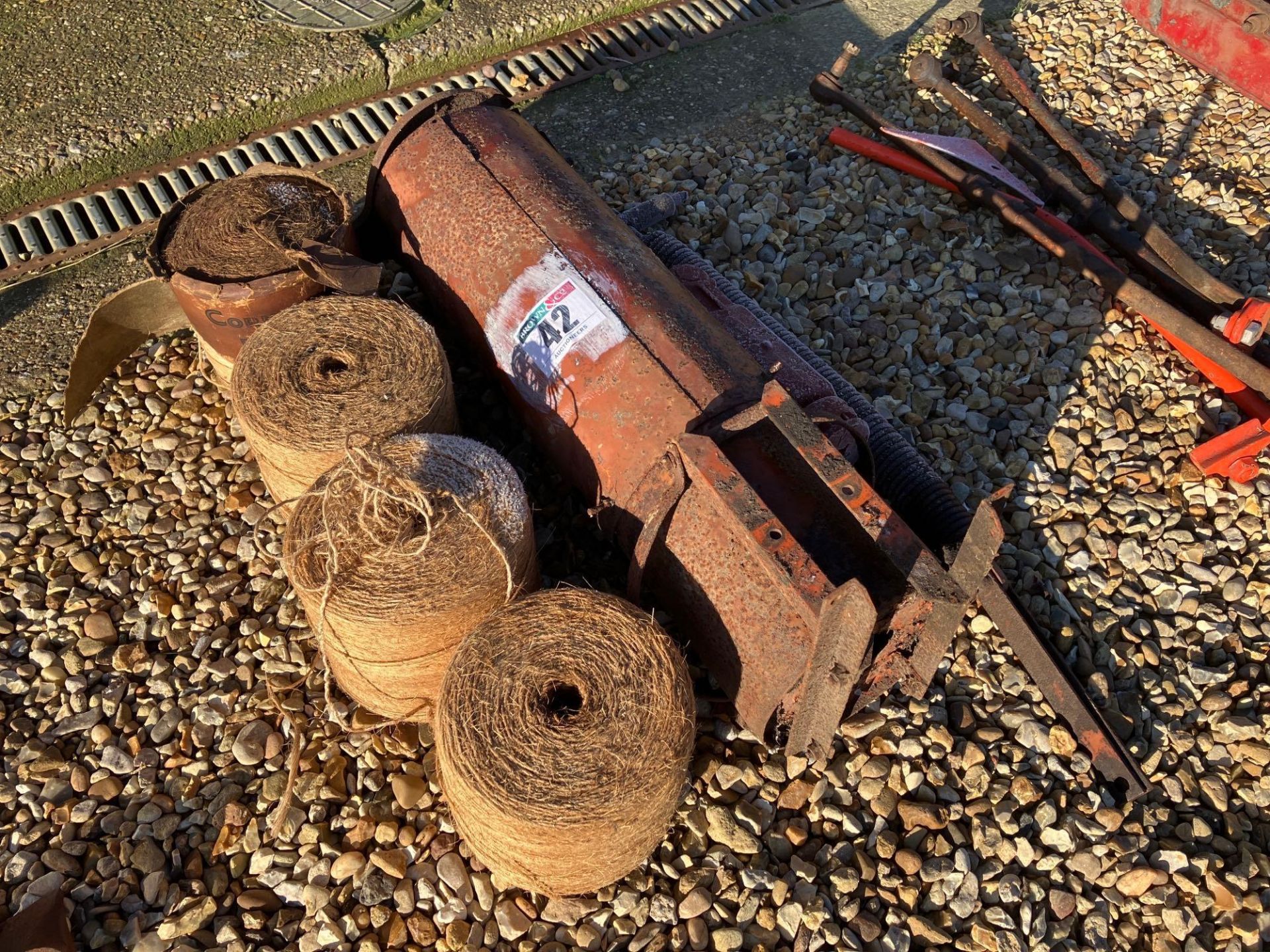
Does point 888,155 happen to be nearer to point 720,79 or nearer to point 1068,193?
point 1068,193

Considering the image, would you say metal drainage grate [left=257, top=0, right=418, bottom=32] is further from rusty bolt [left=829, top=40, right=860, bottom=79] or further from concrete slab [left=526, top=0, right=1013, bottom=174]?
rusty bolt [left=829, top=40, right=860, bottom=79]

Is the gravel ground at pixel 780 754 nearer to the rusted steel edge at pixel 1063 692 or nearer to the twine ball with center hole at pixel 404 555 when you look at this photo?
the rusted steel edge at pixel 1063 692

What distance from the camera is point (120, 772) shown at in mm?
3145

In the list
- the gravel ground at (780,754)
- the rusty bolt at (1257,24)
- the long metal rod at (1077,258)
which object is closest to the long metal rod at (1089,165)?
the long metal rod at (1077,258)

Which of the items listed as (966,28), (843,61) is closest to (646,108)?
(843,61)

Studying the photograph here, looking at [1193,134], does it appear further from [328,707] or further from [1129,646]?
[328,707]

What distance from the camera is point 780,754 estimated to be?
3.14 metres

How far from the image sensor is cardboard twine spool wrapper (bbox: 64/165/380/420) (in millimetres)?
3584

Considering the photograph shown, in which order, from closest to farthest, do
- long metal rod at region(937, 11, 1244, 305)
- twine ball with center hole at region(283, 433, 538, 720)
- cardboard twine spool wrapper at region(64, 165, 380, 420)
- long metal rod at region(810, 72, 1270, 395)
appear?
twine ball with center hole at region(283, 433, 538, 720) → cardboard twine spool wrapper at region(64, 165, 380, 420) → long metal rod at region(810, 72, 1270, 395) → long metal rod at region(937, 11, 1244, 305)

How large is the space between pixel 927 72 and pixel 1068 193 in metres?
1.15

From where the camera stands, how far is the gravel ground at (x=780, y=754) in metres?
2.85

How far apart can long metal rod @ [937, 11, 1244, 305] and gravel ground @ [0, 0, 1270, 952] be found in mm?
352

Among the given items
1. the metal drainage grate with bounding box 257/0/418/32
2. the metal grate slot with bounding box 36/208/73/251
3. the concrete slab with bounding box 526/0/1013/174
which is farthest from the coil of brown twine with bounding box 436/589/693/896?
the metal drainage grate with bounding box 257/0/418/32

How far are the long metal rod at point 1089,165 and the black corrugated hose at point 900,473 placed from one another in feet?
5.66
